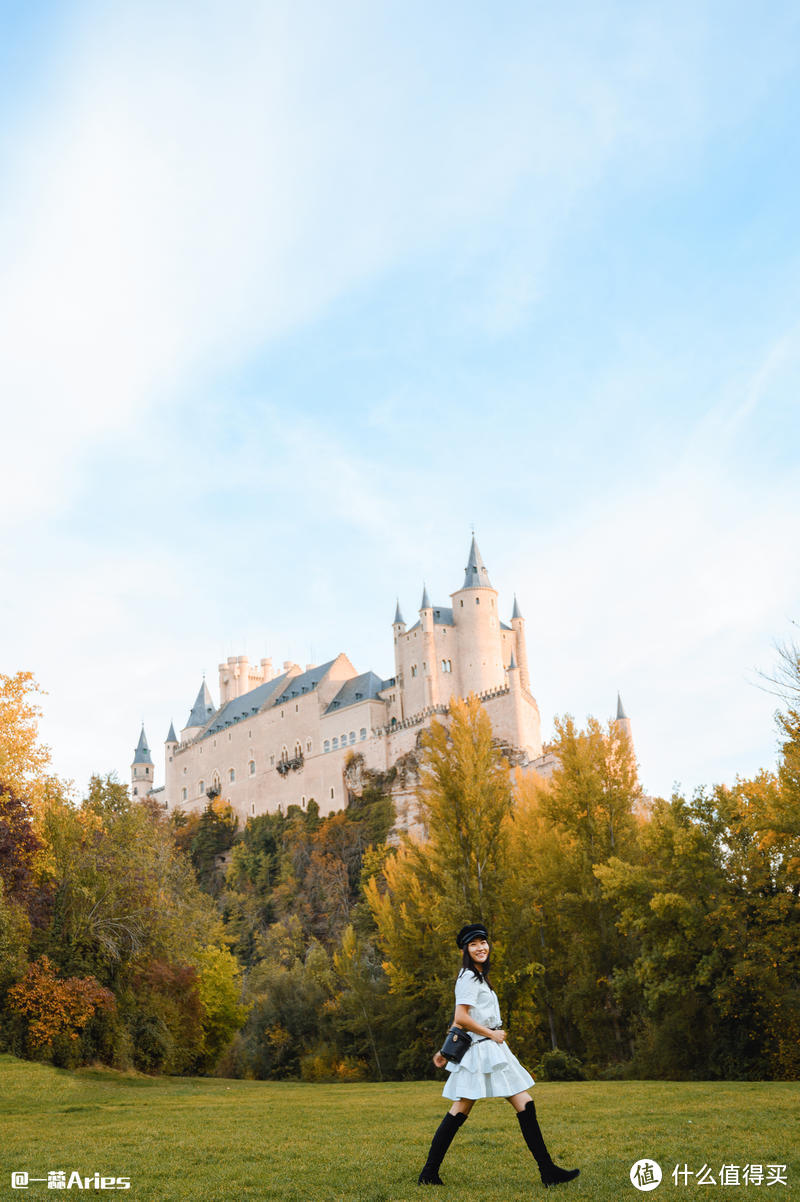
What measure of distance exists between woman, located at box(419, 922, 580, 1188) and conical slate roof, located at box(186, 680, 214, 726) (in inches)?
3967

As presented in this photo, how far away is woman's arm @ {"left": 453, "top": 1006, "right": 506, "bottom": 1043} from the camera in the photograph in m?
7.93

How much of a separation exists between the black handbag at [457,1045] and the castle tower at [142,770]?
111 meters

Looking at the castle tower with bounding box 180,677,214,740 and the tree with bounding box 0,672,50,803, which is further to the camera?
the castle tower with bounding box 180,677,214,740

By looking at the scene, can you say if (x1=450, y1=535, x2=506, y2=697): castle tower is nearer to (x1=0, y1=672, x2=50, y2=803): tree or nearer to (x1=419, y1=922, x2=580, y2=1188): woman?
(x1=0, y1=672, x2=50, y2=803): tree

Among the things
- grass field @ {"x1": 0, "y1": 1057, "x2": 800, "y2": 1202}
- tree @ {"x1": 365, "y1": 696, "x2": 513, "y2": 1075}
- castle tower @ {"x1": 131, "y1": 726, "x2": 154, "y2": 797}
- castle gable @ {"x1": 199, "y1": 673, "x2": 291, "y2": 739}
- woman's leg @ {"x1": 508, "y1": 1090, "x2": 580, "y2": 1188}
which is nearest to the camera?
woman's leg @ {"x1": 508, "y1": 1090, "x2": 580, "y2": 1188}

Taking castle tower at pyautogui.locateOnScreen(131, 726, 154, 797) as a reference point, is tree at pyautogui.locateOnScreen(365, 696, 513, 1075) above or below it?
below

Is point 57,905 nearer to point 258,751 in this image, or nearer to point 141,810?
point 141,810

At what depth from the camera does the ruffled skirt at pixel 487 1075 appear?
7.77 m

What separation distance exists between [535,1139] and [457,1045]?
0.89 meters

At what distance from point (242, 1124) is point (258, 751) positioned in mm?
77891

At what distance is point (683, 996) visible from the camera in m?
24.5

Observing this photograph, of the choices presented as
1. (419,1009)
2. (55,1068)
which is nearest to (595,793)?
(419,1009)

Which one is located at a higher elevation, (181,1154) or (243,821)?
(243,821)

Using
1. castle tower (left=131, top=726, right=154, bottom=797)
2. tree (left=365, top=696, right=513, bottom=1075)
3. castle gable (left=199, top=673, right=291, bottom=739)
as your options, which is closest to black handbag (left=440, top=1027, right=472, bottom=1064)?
tree (left=365, top=696, right=513, bottom=1075)
